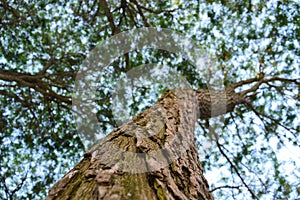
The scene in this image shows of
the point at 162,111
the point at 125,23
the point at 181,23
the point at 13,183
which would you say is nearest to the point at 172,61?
the point at 181,23

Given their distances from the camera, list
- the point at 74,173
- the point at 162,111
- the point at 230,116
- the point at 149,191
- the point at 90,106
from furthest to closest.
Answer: the point at 230,116, the point at 90,106, the point at 162,111, the point at 74,173, the point at 149,191

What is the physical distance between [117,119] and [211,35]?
2.54 m

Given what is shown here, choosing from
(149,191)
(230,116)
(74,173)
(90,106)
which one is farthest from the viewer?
(230,116)

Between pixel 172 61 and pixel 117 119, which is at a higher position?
pixel 172 61

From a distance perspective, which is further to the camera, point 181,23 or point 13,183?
point 181,23

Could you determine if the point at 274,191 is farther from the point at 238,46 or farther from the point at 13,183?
the point at 13,183

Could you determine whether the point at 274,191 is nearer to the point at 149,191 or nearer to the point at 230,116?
the point at 230,116

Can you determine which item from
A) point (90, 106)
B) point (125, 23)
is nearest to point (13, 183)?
point (90, 106)

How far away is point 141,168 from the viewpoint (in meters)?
1.11

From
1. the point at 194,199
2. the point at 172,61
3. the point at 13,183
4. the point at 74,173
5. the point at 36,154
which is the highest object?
the point at 172,61

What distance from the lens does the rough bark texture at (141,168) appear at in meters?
0.92

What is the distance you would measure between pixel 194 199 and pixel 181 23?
4665mm

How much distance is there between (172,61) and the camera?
204 inches

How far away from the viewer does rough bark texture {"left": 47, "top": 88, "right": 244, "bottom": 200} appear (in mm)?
917
